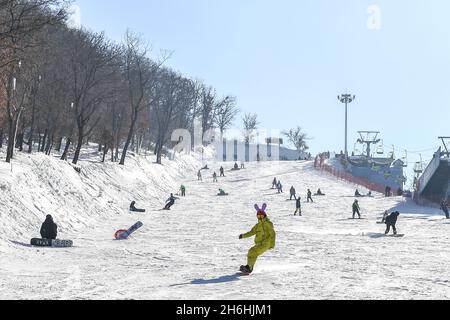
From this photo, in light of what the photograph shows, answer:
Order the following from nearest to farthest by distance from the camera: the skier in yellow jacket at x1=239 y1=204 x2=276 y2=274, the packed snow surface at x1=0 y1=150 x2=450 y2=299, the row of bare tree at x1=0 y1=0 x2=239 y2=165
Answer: the packed snow surface at x1=0 y1=150 x2=450 y2=299
the skier in yellow jacket at x1=239 y1=204 x2=276 y2=274
the row of bare tree at x1=0 y1=0 x2=239 y2=165

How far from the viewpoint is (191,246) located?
19938mm

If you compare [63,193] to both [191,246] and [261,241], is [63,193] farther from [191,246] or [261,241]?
[261,241]

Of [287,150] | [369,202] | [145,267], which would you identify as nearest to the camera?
[145,267]

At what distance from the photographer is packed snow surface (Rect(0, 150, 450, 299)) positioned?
11.8m

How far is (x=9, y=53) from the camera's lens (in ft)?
66.8

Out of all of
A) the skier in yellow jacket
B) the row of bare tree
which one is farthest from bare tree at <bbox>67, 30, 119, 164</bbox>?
the skier in yellow jacket

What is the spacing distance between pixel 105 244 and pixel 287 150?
300 feet

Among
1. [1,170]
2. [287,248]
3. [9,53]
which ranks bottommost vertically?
[287,248]

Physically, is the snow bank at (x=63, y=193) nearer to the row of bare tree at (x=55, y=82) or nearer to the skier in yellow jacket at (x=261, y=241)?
the row of bare tree at (x=55, y=82)

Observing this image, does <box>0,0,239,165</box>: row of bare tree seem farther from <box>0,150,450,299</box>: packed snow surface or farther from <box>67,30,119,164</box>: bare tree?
<box>0,150,450,299</box>: packed snow surface

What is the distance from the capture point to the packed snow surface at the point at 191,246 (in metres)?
11.8

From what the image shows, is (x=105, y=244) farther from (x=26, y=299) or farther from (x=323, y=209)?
(x=323, y=209)
